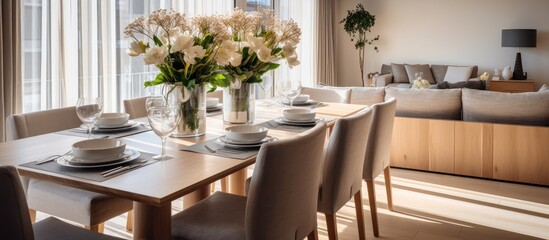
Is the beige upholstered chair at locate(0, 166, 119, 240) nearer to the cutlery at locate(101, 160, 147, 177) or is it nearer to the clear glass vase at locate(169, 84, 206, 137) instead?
the cutlery at locate(101, 160, 147, 177)

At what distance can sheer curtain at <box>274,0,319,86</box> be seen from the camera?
6.93m

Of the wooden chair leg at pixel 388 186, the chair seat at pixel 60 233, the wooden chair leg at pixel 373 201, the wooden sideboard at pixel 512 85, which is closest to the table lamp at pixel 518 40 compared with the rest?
the wooden sideboard at pixel 512 85

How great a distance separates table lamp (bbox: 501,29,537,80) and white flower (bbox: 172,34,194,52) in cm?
680

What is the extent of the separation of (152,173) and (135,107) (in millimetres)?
1363

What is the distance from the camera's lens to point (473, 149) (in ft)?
12.8

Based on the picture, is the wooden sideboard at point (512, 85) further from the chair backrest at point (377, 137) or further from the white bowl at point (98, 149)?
the white bowl at point (98, 149)

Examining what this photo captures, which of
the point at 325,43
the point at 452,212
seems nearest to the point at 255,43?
the point at 452,212

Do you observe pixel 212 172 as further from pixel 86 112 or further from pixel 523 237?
pixel 523 237

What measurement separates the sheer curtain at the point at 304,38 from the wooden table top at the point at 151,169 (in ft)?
16.0

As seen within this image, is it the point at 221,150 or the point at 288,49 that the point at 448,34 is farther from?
the point at 221,150

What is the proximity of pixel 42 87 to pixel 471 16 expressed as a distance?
23.2 ft

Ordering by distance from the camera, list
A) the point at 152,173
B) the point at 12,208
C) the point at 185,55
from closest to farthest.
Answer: the point at 12,208 → the point at 152,173 → the point at 185,55

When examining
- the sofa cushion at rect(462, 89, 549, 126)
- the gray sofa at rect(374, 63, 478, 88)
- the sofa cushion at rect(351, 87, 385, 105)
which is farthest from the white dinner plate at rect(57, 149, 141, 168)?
the gray sofa at rect(374, 63, 478, 88)

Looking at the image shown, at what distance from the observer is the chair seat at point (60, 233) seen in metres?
1.60
